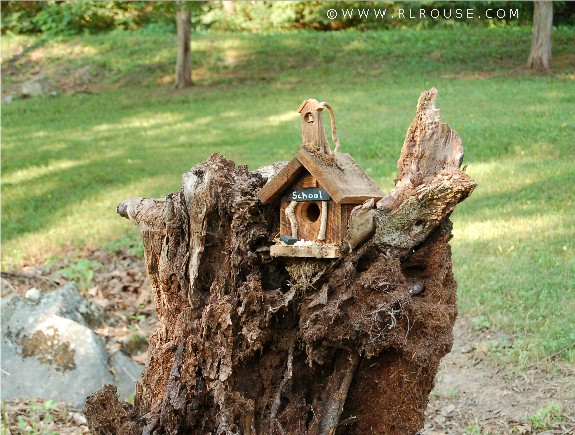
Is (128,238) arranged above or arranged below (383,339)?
below

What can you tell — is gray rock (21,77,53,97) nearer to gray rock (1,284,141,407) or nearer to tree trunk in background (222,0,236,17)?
tree trunk in background (222,0,236,17)

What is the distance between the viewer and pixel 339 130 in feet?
49.9

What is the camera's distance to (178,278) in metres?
4.04

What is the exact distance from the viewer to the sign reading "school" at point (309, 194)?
359 centimetres

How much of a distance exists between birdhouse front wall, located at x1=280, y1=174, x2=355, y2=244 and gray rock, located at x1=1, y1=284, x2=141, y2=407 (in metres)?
3.31

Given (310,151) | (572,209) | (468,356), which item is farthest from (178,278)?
(572,209)

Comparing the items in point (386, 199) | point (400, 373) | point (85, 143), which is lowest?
point (85, 143)

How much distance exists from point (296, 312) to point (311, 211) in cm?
46

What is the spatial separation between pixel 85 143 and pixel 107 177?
298 cm

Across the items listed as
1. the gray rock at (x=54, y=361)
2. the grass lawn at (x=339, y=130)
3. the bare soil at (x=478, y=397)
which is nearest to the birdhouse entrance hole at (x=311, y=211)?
the bare soil at (x=478, y=397)

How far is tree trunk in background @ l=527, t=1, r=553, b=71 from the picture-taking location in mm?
19562

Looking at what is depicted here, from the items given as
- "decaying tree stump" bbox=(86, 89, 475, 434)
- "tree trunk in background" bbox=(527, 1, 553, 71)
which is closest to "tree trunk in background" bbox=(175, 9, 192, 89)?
"tree trunk in background" bbox=(527, 1, 553, 71)

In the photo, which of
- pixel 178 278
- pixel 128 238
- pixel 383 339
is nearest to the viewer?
pixel 383 339

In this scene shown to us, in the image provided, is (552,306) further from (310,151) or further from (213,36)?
(213,36)
